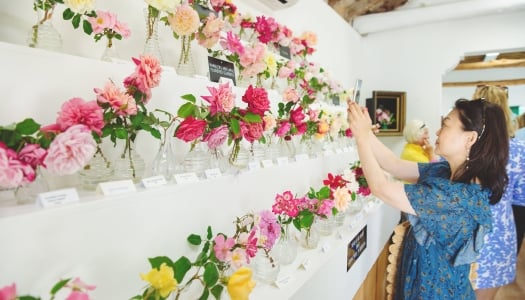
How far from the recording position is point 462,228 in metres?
1.23

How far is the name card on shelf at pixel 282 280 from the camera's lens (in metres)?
1.07

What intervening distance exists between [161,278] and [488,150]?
1260mm

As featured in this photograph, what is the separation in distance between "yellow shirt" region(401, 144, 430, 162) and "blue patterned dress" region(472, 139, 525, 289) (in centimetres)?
82

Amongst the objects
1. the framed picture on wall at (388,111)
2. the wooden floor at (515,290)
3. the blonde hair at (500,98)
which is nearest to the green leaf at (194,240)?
the blonde hair at (500,98)

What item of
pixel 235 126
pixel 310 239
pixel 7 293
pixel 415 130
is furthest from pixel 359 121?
pixel 415 130

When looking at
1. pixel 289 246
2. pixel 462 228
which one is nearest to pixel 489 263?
pixel 462 228

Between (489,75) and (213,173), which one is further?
(489,75)

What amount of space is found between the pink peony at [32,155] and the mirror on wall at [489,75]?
5.65 m

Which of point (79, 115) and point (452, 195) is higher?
point (79, 115)

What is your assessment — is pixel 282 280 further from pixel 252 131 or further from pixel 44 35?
A: pixel 44 35

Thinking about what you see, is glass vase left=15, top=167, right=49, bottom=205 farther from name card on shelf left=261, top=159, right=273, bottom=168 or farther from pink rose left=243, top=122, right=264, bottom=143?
name card on shelf left=261, top=159, right=273, bottom=168

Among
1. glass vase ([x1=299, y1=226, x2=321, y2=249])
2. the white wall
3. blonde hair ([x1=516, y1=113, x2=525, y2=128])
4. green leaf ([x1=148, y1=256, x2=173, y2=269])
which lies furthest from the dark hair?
the white wall

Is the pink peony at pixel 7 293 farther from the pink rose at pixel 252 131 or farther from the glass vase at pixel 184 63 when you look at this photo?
the glass vase at pixel 184 63

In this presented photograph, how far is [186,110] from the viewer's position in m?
0.88
